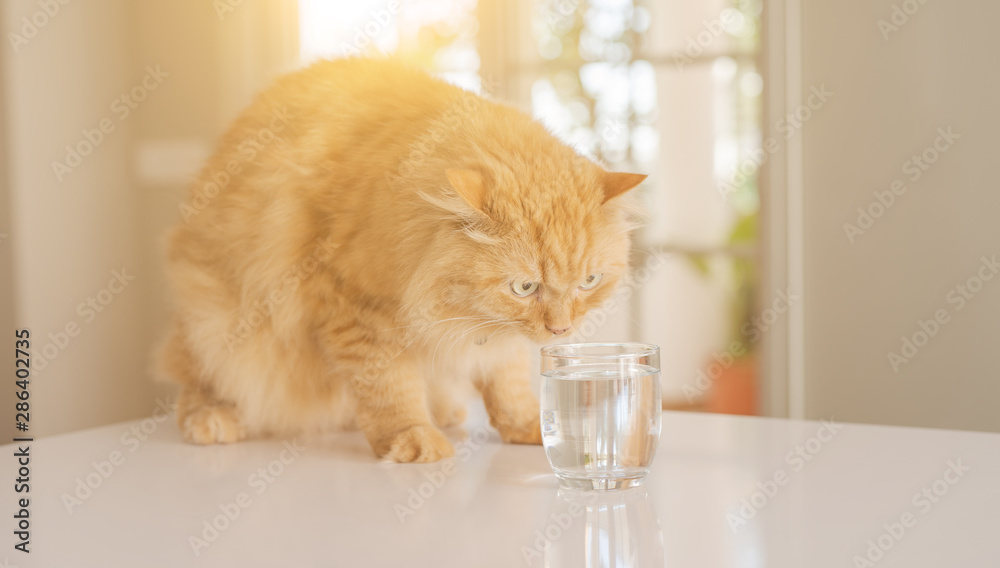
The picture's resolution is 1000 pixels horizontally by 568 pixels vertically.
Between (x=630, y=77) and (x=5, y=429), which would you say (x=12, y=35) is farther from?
(x=630, y=77)

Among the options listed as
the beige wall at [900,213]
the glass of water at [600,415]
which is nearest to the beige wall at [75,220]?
the glass of water at [600,415]

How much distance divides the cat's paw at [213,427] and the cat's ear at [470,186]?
61cm

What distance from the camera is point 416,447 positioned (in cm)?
130

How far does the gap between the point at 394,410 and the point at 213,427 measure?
1.14 feet

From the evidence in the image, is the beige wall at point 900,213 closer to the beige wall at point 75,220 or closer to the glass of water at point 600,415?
the glass of water at point 600,415

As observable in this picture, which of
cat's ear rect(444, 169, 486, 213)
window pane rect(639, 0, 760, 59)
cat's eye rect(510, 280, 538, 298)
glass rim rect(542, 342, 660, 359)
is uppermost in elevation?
window pane rect(639, 0, 760, 59)

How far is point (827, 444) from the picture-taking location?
4.27ft

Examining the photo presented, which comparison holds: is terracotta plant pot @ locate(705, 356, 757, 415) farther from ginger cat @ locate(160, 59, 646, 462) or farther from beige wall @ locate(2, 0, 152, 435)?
beige wall @ locate(2, 0, 152, 435)

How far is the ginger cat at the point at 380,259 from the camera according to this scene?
1233mm

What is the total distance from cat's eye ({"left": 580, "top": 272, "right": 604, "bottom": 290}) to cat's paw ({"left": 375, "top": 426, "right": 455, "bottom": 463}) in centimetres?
32

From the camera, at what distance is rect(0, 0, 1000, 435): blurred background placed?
2229mm

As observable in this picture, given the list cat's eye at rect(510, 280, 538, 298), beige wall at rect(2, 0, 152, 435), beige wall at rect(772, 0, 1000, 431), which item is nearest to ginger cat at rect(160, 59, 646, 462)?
cat's eye at rect(510, 280, 538, 298)

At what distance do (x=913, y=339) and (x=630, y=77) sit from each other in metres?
1.33

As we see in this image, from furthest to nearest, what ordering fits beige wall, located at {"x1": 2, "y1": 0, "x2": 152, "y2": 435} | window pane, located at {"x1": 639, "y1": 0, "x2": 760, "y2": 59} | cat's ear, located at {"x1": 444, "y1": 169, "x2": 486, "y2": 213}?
window pane, located at {"x1": 639, "y1": 0, "x2": 760, "y2": 59} → beige wall, located at {"x1": 2, "y1": 0, "x2": 152, "y2": 435} → cat's ear, located at {"x1": 444, "y1": 169, "x2": 486, "y2": 213}
